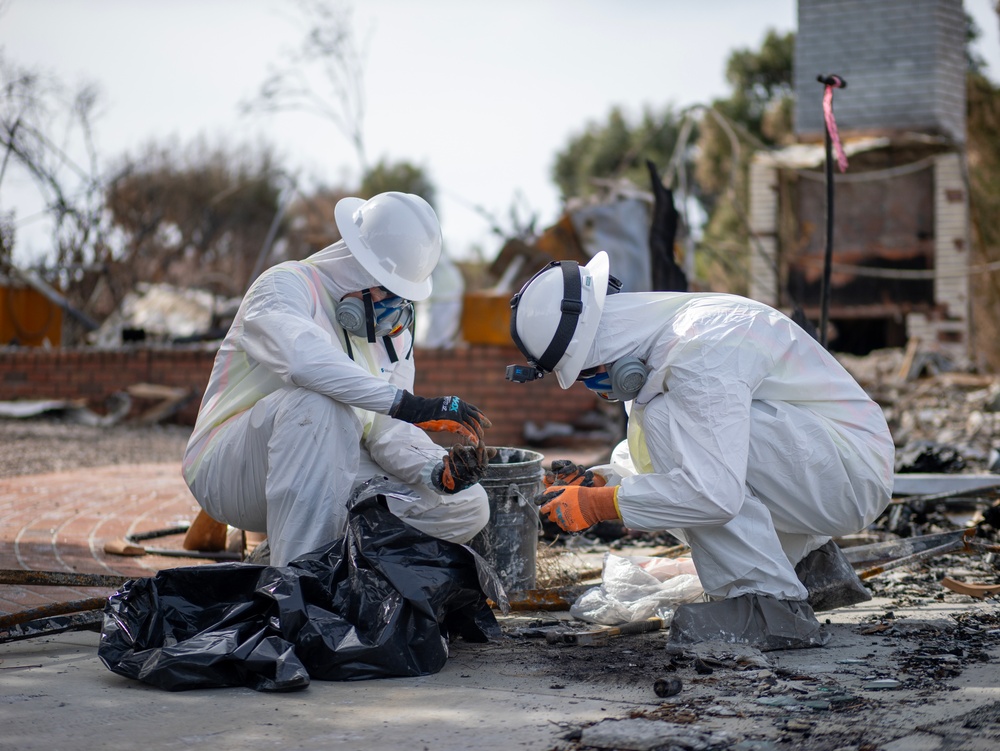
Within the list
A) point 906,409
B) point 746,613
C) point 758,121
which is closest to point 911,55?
point 906,409

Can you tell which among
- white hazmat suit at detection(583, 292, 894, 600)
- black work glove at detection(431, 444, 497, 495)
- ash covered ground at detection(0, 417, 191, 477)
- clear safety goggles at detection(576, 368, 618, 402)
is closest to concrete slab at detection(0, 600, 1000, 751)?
white hazmat suit at detection(583, 292, 894, 600)

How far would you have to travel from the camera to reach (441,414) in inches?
124

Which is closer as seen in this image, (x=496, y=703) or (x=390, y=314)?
(x=496, y=703)

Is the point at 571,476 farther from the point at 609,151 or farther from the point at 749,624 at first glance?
the point at 609,151

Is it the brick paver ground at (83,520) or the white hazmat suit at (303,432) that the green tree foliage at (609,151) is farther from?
the white hazmat suit at (303,432)

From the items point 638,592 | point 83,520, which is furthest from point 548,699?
point 83,520

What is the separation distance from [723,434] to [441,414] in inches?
33.7

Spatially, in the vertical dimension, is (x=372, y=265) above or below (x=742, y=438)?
above

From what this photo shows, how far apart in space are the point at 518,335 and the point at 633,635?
1031 mm

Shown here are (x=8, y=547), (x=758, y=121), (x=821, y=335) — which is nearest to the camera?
(x=8, y=547)

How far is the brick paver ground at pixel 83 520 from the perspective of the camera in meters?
3.81

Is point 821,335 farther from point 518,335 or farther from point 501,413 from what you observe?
point 501,413

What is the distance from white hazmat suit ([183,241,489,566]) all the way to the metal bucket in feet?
0.95

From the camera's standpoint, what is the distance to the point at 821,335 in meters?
4.84
